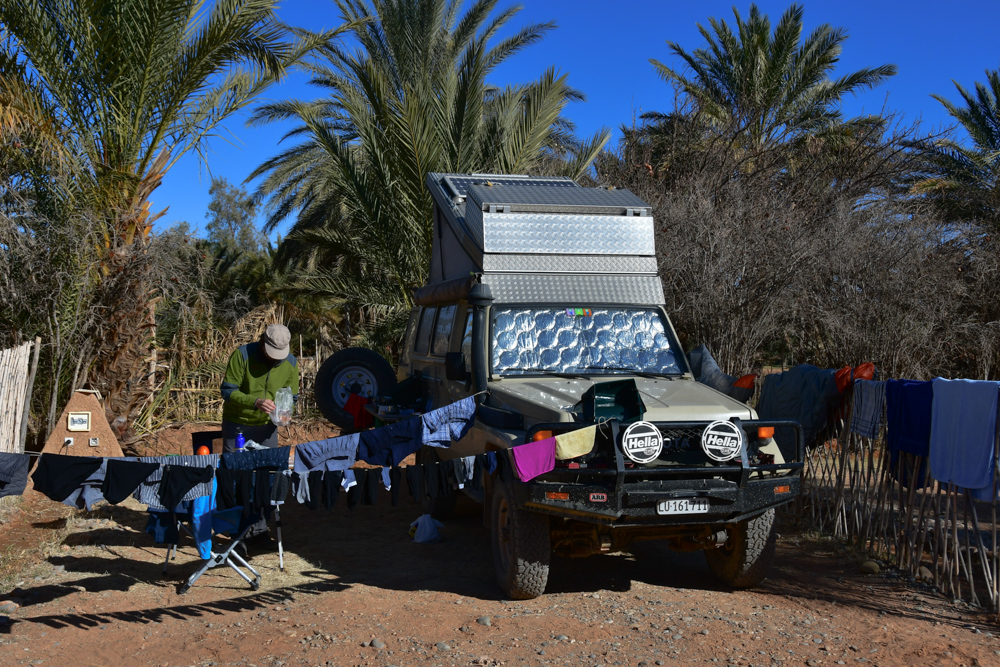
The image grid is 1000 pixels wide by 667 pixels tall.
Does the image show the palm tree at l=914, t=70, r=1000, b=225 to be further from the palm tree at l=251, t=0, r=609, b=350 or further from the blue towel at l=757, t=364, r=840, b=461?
the blue towel at l=757, t=364, r=840, b=461

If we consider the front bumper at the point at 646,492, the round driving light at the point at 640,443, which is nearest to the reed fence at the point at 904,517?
the front bumper at the point at 646,492

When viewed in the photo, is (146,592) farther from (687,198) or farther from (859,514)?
(687,198)

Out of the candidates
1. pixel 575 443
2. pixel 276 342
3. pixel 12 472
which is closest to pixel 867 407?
pixel 575 443

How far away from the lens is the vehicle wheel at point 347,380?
8875 mm

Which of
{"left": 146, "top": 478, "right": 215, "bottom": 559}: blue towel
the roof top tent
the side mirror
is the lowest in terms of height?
{"left": 146, "top": 478, "right": 215, "bottom": 559}: blue towel

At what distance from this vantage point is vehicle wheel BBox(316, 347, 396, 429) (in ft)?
29.1

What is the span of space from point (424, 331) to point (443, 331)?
933 millimetres

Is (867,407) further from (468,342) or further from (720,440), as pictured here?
(468,342)

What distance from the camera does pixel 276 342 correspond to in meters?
6.89

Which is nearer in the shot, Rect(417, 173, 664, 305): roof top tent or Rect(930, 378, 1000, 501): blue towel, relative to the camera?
Rect(930, 378, 1000, 501): blue towel

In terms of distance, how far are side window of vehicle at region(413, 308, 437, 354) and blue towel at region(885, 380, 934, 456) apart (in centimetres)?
432

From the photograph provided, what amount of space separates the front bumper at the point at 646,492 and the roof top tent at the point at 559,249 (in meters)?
2.02

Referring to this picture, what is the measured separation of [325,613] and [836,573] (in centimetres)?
401

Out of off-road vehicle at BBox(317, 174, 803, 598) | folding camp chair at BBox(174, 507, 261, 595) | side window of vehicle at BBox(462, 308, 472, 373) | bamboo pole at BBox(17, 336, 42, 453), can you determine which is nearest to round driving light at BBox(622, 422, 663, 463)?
off-road vehicle at BBox(317, 174, 803, 598)
